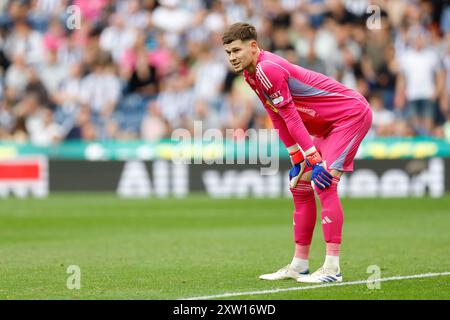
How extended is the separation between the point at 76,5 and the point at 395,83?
8.75 metres

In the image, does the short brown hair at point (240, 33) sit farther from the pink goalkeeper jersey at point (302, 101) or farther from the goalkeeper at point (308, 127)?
the pink goalkeeper jersey at point (302, 101)

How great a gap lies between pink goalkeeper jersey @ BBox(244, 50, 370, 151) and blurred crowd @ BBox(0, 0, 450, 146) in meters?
12.7

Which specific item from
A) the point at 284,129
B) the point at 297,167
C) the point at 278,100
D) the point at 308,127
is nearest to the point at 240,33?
the point at 278,100

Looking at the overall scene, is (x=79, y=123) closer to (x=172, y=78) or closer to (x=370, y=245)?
(x=172, y=78)

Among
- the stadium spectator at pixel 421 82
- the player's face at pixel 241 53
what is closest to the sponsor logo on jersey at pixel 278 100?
the player's face at pixel 241 53

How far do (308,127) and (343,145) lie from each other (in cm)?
47

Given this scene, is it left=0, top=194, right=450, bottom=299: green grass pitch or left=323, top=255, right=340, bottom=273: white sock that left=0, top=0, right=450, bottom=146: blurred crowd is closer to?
left=0, top=194, right=450, bottom=299: green grass pitch

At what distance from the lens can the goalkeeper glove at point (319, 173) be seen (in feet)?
27.4

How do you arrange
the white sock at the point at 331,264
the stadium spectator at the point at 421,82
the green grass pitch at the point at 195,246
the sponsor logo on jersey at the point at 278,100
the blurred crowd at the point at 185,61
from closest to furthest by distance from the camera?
the green grass pitch at the point at 195,246 → the sponsor logo on jersey at the point at 278,100 → the white sock at the point at 331,264 → the stadium spectator at the point at 421,82 → the blurred crowd at the point at 185,61

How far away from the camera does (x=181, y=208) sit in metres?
18.8

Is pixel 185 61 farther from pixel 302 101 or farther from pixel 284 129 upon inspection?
pixel 302 101

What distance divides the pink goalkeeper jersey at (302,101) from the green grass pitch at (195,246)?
54.0 inches

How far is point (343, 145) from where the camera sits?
8.58m

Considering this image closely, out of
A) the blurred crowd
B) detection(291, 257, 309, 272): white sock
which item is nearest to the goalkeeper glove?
detection(291, 257, 309, 272): white sock
